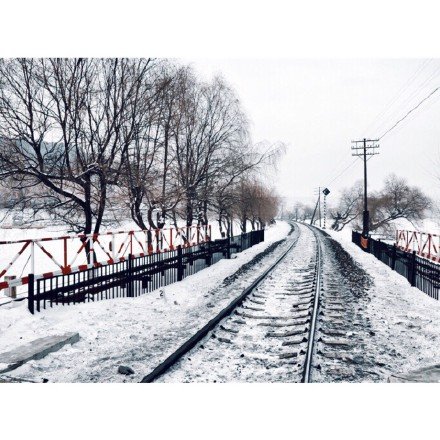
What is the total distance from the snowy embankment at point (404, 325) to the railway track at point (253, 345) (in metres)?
1.05

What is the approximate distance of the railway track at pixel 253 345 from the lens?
4.51m

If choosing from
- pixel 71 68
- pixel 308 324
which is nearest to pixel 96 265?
pixel 308 324

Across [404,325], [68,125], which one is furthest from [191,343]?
Answer: [68,125]

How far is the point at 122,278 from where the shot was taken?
8945 millimetres

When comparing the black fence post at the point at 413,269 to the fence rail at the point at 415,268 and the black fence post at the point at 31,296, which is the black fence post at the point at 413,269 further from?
the black fence post at the point at 31,296

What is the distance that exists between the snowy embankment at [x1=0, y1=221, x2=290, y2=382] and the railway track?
0.99ft

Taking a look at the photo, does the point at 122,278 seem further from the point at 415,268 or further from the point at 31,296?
the point at 415,268

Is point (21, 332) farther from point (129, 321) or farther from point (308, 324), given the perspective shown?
point (308, 324)

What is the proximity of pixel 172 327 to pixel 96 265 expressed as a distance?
10.1 ft

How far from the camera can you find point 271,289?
9.70m

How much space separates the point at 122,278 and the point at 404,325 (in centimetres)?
597

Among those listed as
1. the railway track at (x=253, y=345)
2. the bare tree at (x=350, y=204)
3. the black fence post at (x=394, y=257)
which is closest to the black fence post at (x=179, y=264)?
the railway track at (x=253, y=345)

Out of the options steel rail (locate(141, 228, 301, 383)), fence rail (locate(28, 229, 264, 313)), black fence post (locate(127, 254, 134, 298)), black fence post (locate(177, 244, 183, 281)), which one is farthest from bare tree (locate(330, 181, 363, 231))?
steel rail (locate(141, 228, 301, 383))

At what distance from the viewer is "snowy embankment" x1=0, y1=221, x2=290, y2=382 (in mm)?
4759
